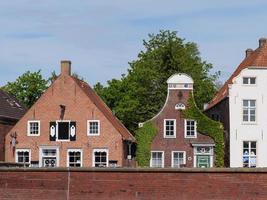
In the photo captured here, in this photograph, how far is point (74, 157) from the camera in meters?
51.0

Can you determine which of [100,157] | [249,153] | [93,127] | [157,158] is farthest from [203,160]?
[93,127]

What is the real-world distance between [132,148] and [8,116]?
10.7 metres

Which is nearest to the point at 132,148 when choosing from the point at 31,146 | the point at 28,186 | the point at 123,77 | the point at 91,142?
the point at 91,142

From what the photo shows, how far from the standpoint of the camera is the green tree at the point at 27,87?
221ft

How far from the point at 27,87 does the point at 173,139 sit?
23449 mm

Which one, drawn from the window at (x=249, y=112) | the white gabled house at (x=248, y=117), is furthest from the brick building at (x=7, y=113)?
the window at (x=249, y=112)

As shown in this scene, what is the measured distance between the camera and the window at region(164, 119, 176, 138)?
50312 mm

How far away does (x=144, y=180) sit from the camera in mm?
25172

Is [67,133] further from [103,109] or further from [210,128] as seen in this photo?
[210,128]

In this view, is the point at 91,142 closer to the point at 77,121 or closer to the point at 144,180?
the point at 77,121

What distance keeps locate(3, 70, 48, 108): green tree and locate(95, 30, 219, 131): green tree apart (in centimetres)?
687

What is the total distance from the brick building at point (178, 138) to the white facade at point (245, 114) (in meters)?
2.50

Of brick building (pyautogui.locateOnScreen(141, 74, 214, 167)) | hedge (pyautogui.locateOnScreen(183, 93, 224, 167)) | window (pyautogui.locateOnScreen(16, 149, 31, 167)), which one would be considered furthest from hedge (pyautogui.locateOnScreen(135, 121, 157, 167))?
window (pyautogui.locateOnScreen(16, 149, 31, 167))

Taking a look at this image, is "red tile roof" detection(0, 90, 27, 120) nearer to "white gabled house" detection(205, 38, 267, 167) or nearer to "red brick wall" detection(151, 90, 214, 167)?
"red brick wall" detection(151, 90, 214, 167)
